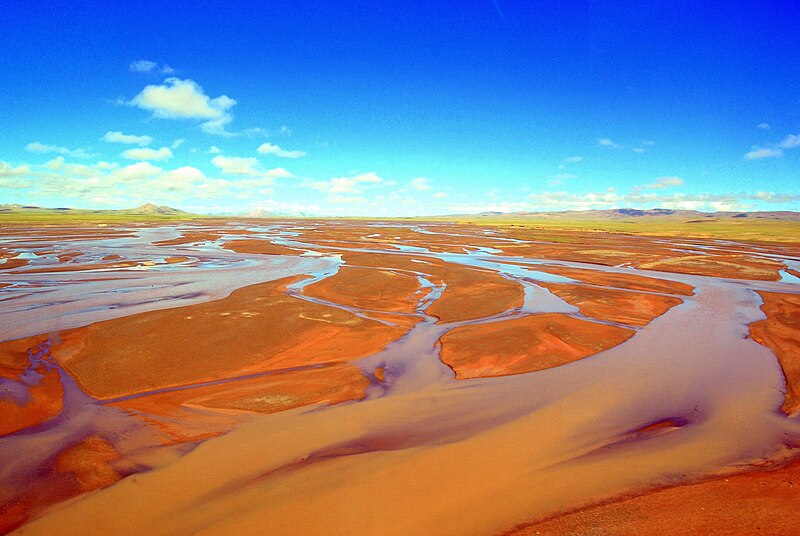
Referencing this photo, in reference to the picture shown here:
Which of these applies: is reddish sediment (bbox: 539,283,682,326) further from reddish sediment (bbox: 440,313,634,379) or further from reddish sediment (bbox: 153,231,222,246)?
reddish sediment (bbox: 153,231,222,246)

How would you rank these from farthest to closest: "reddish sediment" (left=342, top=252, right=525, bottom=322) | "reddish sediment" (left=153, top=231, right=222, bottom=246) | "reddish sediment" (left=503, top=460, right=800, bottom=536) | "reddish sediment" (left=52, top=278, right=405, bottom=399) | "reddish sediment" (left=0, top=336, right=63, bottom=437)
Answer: "reddish sediment" (left=153, top=231, right=222, bottom=246), "reddish sediment" (left=342, top=252, right=525, bottom=322), "reddish sediment" (left=52, top=278, right=405, bottom=399), "reddish sediment" (left=0, top=336, right=63, bottom=437), "reddish sediment" (left=503, top=460, right=800, bottom=536)

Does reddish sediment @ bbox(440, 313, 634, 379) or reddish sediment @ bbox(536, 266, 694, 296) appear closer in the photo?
reddish sediment @ bbox(440, 313, 634, 379)

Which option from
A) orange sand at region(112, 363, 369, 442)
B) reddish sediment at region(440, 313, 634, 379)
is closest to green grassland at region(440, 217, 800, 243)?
reddish sediment at region(440, 313, 634, 379)

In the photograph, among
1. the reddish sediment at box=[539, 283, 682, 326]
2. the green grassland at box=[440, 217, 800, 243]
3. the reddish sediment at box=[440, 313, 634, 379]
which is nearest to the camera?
the reddish sediment at box=[440, 313, 634, 379]

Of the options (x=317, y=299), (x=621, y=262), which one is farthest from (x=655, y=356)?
(x=621, y=262)

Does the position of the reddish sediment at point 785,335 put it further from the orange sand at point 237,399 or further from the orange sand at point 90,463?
the orange sand at point 90,463

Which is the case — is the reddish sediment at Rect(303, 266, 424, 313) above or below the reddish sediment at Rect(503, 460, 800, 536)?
above

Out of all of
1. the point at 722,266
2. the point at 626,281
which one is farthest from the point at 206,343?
the point at 722,266

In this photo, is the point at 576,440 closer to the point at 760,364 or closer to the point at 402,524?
the point at 402,524
